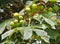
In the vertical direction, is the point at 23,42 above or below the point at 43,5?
below

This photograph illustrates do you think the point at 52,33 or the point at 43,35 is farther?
the point at 52,33

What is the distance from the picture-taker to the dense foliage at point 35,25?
77cm

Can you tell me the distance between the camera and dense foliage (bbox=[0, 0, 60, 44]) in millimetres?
774

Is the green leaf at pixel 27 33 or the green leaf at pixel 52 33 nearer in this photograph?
the green leaf at pixel 27 33

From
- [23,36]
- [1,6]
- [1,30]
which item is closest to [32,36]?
[23,36]

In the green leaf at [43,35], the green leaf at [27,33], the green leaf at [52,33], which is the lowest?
the green leaf at [52,33]

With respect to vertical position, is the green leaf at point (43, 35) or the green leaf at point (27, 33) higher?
the green leaf at point (27, 33)

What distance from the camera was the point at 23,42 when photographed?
780 mm

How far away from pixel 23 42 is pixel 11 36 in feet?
0.18

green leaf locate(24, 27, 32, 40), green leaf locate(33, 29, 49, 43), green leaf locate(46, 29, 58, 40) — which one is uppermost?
green leaf locate(24, 27, 32, 40)

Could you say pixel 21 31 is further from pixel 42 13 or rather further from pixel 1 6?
pixel 1 6

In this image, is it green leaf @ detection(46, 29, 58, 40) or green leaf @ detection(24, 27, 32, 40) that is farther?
green leaf @ detection(46, 29, 58, 40)

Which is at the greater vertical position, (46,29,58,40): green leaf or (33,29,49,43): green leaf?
(33,29,49,43): green leaf

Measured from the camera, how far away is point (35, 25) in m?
0.81
